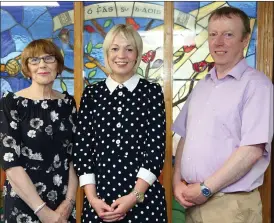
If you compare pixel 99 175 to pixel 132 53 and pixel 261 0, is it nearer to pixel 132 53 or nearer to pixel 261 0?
pixel 132 53

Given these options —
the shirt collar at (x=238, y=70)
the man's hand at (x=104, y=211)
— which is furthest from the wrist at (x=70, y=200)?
the shirt collar at (x=238, y=70)

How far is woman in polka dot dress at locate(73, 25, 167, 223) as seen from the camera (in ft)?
6.85

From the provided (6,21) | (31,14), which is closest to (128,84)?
(31,14)

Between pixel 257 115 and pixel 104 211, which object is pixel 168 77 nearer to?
pixel 257 115

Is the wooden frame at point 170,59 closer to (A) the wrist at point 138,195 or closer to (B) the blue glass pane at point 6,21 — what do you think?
(B) the blue glass pane at point 6,21

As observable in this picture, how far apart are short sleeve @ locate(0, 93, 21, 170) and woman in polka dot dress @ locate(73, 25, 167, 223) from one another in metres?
0.27

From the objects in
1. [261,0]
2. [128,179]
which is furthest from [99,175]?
[261,0]

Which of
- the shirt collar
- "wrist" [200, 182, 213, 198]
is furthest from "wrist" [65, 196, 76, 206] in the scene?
the shirt collar

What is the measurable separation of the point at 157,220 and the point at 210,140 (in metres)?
0.42

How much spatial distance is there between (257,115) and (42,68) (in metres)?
0.99

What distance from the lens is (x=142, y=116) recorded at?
2.13 metres

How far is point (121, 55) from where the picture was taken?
212cm

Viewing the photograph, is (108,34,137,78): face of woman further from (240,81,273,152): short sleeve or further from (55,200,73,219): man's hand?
(55,200,73,219): man's hand

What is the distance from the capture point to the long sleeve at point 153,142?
6.86 feet
